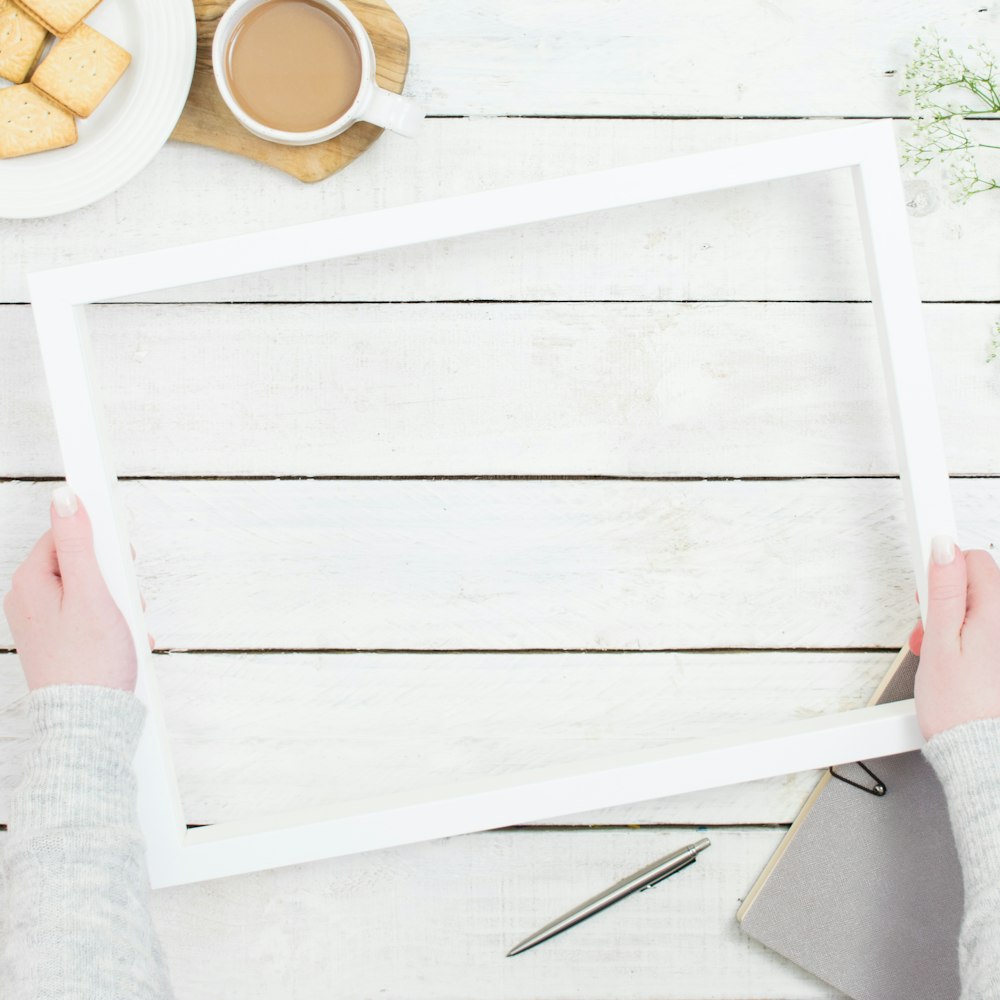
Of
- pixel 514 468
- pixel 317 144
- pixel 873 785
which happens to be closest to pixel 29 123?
pixel 317 144

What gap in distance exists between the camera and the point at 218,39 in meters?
0.64

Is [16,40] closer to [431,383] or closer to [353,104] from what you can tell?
[353,104]

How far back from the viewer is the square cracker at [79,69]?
0.65 meters

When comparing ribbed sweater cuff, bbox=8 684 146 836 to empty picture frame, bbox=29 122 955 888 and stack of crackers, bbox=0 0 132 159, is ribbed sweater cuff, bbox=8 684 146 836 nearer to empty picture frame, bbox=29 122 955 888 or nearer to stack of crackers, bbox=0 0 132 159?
empty picture frame, bbox=29 122 955 888

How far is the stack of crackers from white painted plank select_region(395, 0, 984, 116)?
23 centimetres

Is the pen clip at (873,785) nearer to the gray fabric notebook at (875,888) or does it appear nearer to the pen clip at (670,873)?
the gray fabric notebook at (875,888)

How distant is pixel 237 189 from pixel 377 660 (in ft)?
1.26

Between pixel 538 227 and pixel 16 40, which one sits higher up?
pixel 16 40

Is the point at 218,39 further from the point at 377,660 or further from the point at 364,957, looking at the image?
the point at 364,957

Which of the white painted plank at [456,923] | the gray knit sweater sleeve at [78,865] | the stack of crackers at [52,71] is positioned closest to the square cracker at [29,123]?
the stack of crackers at [52,71]

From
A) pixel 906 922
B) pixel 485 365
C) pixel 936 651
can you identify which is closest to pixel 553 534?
pixel 485 365

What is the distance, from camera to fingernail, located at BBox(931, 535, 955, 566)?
0.64 metres

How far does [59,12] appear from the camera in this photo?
0.65 metres

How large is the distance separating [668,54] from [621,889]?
0.66m
